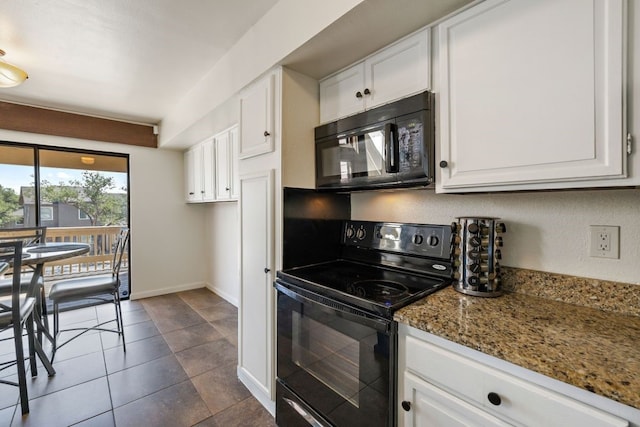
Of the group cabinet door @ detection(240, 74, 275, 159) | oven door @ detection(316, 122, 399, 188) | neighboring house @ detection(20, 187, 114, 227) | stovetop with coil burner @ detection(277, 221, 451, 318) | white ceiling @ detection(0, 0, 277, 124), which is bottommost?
stovetop with coil burner @ detection(277, 221, 451, 318)

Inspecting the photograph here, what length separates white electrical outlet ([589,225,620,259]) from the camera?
41.1 inches

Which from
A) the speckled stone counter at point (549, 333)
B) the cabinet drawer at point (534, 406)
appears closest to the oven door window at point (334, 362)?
the speckled stone counter at point (549, 333)

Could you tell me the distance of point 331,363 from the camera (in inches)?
50.6

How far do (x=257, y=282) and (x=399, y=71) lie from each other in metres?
1.46

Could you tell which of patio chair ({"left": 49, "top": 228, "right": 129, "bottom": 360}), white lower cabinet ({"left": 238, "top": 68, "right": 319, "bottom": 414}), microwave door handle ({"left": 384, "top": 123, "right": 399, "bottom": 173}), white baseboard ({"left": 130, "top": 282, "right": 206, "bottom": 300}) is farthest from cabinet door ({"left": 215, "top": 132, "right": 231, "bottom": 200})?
microwave door handle ({"left": 384, "top": 123, "right": 399, "bottom": 173})

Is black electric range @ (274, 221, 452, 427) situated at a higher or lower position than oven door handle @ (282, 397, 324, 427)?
higher

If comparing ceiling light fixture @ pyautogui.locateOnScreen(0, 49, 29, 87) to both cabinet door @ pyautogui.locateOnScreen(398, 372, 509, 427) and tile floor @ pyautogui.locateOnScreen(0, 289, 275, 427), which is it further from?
cabinet door @ pyautogui.locateOnScreen(398, 372, 509, 427)

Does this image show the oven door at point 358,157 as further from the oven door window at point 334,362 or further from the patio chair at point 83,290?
the patio chair at point 83,290

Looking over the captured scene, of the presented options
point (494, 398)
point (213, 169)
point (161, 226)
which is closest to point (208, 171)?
point (213, 169)

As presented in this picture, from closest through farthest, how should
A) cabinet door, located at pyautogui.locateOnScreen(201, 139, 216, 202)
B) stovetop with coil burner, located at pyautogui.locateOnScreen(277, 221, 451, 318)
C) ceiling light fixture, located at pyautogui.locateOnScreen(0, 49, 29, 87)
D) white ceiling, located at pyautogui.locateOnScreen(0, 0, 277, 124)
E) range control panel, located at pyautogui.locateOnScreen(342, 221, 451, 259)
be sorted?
stovetop with coil burner, located at pyautogui.locateOnScreen(277, 221, 451, 318)
range control panel, located at pyautogui.locateOnScreen(342, 221, 451, 259)
white ceiling, located at pyautogui.locateOnScreen(0, 0, 277, 124)
ceiling light fixture, located at pyautogui.locateOnScreen(0, 49, 29, 87)
cabinet door, located at pyautogui.locateOnScreen(201, 139, 216, 202)

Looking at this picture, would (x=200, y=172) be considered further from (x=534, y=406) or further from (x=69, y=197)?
(x=534, y=406)

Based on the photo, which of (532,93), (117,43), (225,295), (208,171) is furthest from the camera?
(225,295)

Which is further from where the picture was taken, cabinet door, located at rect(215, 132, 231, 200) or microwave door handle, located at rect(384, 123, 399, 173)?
cabinet door, located at rect(215, 132, 231, 200)

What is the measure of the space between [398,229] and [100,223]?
401 centimetres
